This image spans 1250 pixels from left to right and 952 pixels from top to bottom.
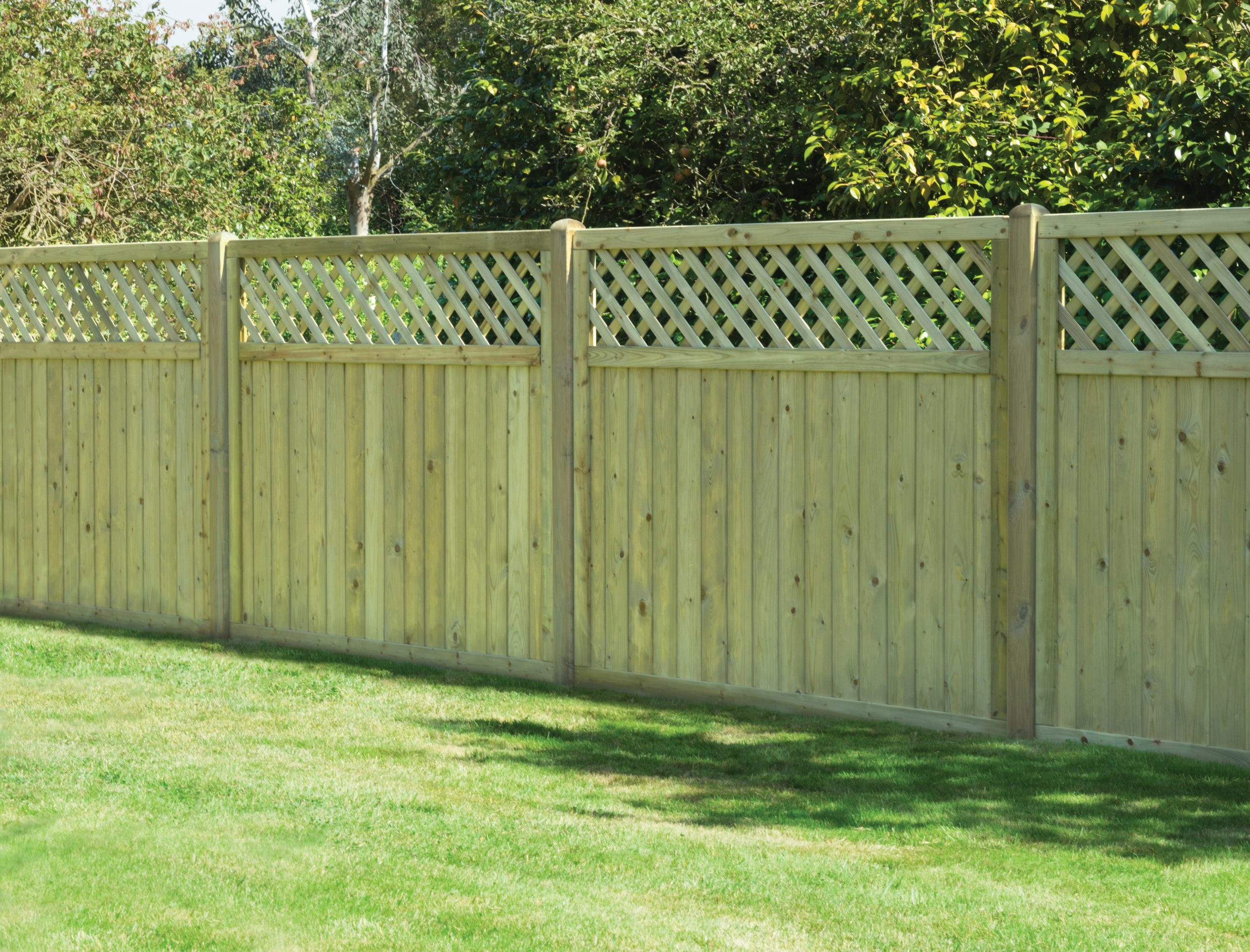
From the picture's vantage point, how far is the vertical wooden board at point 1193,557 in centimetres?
460

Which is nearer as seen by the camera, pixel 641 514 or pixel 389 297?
pixel 641 514

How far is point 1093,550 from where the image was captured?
4.82 m

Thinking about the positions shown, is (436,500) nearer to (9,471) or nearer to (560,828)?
(560,828)

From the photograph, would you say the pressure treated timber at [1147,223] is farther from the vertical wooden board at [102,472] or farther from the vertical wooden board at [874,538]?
the vertical wooden board at [102,472]

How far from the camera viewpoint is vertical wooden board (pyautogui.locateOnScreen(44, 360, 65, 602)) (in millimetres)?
7301

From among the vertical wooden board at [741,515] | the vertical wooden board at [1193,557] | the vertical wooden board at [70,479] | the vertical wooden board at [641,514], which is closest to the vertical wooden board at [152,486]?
the vertical wooden board at [70,479]

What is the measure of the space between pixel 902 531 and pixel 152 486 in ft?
12.2

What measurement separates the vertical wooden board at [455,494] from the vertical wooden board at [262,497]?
1.02 meters

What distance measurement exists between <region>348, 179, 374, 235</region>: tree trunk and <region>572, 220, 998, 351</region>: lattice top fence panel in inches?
894

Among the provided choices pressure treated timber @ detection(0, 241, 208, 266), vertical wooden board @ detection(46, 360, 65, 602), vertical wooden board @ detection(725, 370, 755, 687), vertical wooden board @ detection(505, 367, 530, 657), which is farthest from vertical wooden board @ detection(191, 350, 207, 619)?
vertical wooden board @ detection(725, 370, 755, 687)

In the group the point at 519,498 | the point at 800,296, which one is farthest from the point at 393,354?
the point at 800,296

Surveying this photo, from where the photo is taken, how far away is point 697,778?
4.67 meters

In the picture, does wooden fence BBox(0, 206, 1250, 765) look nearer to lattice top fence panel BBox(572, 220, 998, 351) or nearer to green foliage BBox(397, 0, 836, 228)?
lattice top fence panel BBox(572, 220, 998, 351)

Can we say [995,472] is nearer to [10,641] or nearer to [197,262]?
[197,262]
